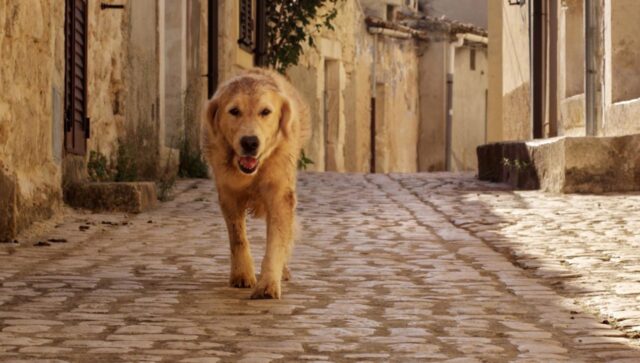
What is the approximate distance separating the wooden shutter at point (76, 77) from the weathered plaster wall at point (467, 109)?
2347 cm

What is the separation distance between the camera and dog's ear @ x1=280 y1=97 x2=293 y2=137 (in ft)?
19.1

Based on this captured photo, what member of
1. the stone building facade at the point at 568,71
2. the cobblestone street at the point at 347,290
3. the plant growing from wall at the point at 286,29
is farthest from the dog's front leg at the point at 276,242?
the plant growing from wall at the point at 286,29

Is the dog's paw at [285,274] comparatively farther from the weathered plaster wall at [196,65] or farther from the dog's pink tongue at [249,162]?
the weathered plaster wall at [196,65]

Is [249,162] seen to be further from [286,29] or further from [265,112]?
[286,29]

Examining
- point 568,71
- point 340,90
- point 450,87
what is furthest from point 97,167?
point 450,87

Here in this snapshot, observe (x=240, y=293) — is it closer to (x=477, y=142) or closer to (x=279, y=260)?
(x=279, y=260)

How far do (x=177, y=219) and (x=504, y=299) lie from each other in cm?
480

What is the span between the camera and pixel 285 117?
5852mm

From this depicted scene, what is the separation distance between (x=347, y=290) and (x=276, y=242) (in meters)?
0.51

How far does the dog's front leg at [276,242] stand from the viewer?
5527mm

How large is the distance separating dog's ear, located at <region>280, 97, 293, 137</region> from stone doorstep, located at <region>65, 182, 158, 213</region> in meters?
4.58

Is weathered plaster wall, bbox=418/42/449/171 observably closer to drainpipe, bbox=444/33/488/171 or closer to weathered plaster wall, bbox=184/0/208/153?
drainpipe, bbox=444/33/488/171

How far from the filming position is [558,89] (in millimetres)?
15891

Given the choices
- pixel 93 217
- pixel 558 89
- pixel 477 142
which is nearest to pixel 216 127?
pixel 93 217
